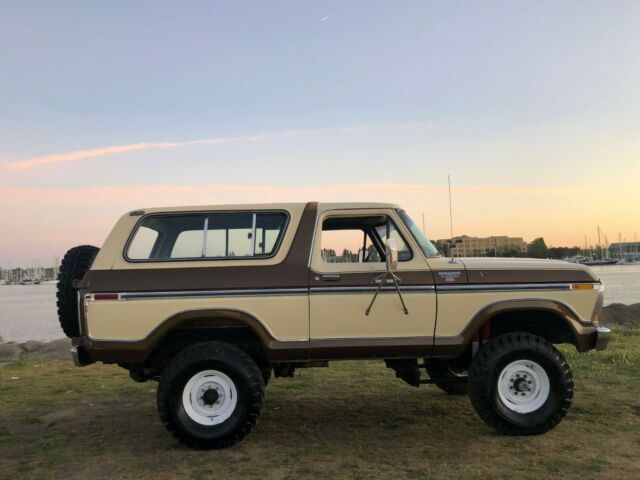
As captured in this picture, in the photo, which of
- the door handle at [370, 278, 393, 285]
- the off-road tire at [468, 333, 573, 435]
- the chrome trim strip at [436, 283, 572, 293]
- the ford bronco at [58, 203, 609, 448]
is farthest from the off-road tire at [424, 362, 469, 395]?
the door handle at [370, 278, 393, 285]

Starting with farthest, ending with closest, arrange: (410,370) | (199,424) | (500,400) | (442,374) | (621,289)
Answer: (621,289)
(442,374)
(410,370)
(500,400)
(199,424)

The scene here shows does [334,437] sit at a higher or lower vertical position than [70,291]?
lower

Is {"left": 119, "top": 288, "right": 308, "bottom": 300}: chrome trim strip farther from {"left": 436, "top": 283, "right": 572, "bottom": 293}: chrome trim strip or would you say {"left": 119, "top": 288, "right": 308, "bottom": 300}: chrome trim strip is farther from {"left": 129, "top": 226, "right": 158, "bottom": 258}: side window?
{"left": 436, "top": 283, "right": 572, "bottom": 293}: chrome trim strip

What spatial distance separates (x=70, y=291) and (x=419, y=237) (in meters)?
3.42

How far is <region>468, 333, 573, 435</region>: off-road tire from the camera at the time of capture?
539 cm

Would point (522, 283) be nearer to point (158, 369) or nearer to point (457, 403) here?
point (457, 403)

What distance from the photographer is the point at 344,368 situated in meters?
9.03

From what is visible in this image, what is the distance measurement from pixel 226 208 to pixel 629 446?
422cm

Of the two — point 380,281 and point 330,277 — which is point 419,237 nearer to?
point 380,281

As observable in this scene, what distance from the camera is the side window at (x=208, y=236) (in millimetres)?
5547

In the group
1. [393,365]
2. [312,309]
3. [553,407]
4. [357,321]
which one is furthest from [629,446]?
[312,309]

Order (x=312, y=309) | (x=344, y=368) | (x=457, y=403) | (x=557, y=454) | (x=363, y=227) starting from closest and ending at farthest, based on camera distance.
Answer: (x=557, y=454) → (x=312, y=309) → (x=363, y=227) → (x=457, y=403) → (x=344, y=368)

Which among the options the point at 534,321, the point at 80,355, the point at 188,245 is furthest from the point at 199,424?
the point at 534,321

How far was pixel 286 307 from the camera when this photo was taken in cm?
536
